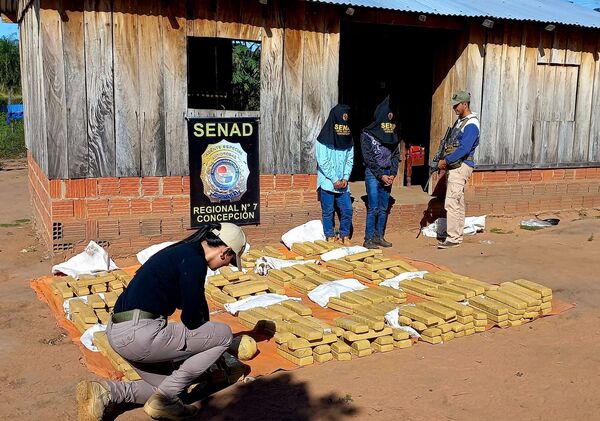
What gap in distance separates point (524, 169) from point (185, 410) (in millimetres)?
8574

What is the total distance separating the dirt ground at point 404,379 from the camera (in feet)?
14.6

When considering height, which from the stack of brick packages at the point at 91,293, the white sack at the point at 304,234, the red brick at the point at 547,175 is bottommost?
the stack of brick packages at the point at 91,293

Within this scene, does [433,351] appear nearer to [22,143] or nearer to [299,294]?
[299,294]

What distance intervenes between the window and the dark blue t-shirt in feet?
15.9

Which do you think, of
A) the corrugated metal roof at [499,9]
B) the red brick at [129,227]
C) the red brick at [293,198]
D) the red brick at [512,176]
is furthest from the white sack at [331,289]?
the red brick at [512,176]

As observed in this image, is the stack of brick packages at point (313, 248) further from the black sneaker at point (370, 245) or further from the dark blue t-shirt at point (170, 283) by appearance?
the dark blue t-shirt at point (170, 283)

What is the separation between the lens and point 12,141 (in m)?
22.2

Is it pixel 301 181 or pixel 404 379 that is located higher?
pixel 301 181

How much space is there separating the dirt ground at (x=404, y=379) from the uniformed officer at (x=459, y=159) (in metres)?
2.12

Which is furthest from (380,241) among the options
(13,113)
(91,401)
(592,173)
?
(13,113)

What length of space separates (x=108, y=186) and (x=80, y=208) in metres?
0.44

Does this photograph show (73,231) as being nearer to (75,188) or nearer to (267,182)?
(75,188)

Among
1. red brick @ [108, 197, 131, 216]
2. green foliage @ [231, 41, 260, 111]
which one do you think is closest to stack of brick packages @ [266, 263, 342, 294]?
red brick @ [108, 197, 131, 216]

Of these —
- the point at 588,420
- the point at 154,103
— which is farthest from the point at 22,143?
the point at 588,420
